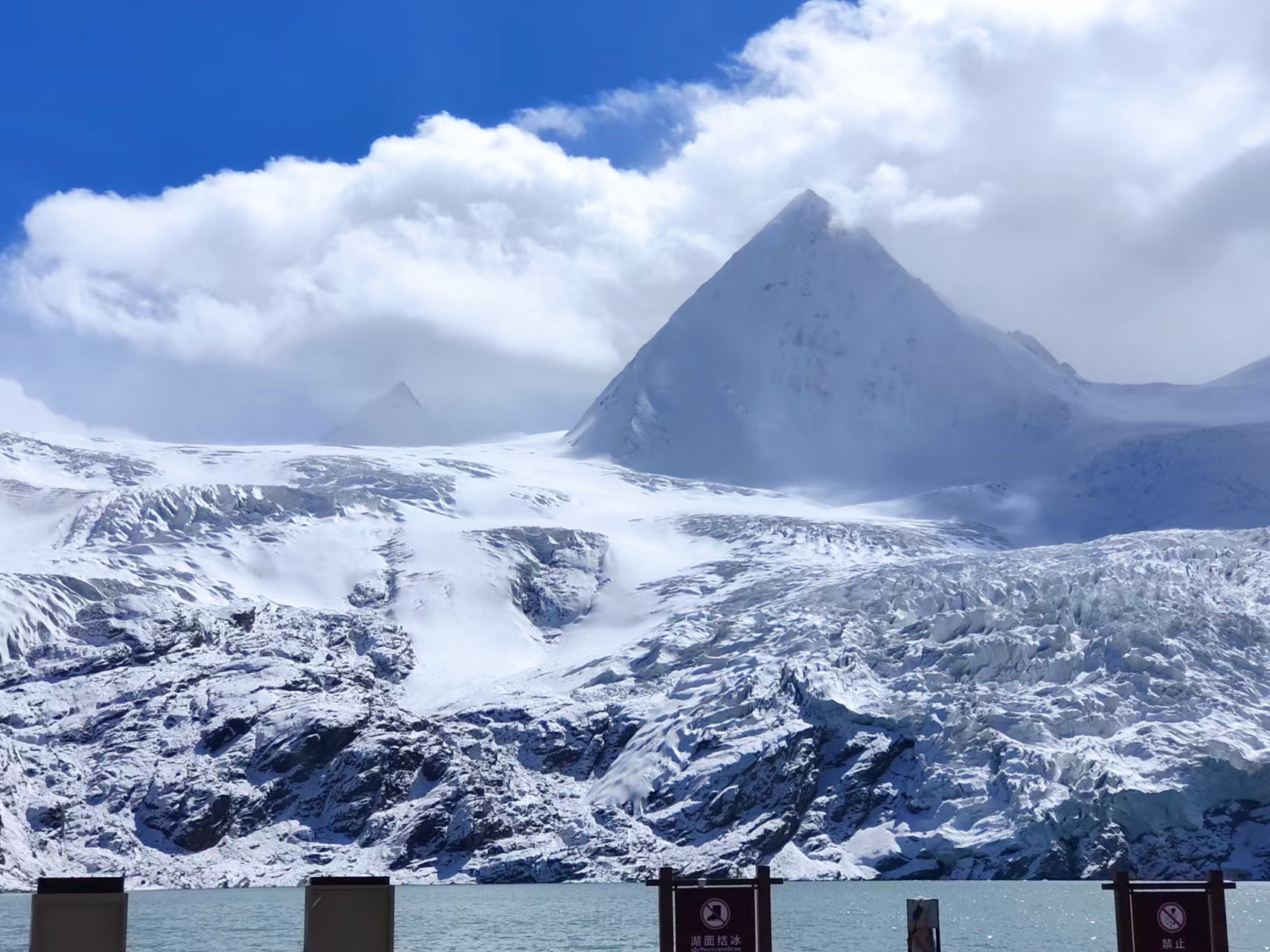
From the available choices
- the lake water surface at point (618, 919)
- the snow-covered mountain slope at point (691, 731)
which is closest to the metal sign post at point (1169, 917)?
the lake water surface at point (618, 919)

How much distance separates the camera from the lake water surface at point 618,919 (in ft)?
219

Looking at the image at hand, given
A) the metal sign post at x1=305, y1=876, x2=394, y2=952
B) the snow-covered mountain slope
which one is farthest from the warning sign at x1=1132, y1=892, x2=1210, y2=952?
the snow-covered mountain slope

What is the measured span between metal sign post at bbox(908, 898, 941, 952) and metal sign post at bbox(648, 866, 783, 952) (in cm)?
196

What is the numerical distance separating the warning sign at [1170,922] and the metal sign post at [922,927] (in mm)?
3349

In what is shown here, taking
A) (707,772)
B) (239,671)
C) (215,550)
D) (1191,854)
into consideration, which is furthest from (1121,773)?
(215,550)

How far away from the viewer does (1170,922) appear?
23797 mm

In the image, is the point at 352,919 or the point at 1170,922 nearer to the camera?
the point at 352,919

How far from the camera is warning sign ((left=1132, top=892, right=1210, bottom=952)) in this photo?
2372cm

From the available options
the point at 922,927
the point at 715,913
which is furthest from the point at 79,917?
the point at 922,927

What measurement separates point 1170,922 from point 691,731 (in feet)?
418

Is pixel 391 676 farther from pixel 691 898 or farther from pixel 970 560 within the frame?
pixel 691 898

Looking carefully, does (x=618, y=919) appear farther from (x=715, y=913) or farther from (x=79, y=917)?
(x=79, y=917)

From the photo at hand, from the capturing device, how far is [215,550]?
639 feet

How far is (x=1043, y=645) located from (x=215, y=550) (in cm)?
9514
